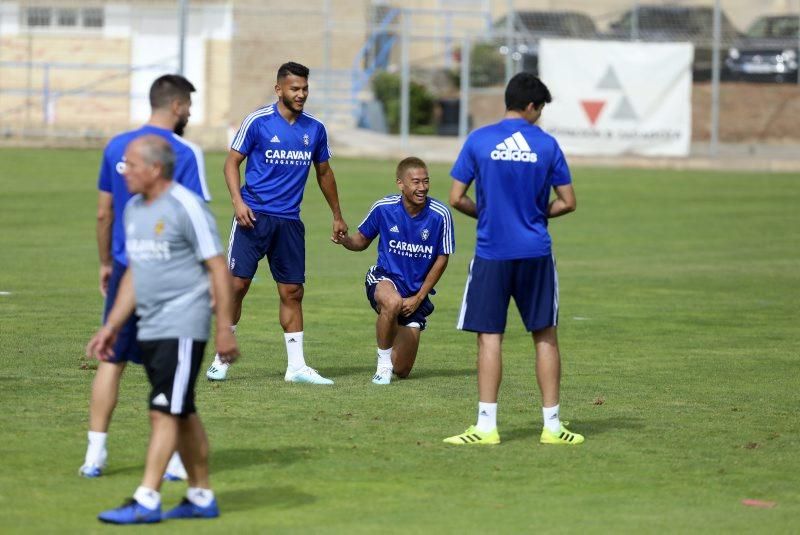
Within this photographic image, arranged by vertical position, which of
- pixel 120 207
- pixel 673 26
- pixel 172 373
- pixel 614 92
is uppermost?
pixel 673 26

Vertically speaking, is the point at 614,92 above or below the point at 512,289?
above

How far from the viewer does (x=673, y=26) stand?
4281 centimetres

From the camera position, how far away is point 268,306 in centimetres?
1513

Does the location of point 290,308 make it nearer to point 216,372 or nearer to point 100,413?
point 216,372

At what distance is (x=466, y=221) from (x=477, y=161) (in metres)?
16.0

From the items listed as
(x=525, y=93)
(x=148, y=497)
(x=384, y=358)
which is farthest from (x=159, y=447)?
(x=384, y=358)

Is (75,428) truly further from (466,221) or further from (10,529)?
(466,221)

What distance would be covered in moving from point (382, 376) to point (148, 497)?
4.27 m

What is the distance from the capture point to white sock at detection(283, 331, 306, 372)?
1080cm

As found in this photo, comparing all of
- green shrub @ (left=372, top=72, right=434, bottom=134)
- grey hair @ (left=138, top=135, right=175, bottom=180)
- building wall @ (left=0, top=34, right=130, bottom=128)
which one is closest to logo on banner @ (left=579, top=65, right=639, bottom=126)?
green shrub @ (left=372, top=72, right=434, bottom=134)

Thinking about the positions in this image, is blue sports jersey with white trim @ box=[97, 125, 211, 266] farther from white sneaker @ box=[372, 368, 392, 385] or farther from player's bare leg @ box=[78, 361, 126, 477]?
white sneaker @ box=[372, 368, 392, 385]

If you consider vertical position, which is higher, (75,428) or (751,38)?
(751,38)

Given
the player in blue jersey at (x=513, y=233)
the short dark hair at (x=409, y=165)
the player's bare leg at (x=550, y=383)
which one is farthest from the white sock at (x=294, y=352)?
the player's bare leg at (x=550, y=383)

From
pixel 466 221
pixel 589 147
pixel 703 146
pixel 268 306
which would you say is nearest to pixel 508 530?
pixel 268 306
